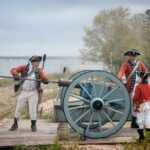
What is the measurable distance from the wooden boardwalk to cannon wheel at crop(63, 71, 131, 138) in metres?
0.20

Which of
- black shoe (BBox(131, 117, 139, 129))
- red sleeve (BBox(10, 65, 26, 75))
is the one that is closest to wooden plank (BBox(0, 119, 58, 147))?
red sleeve (BBox(10, 65, 26, 75))

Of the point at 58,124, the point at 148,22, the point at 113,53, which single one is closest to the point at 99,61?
the point at 113,53

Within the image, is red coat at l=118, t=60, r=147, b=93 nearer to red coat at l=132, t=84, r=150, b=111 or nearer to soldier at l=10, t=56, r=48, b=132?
red coat at l=132, t=84, r=150, b=111

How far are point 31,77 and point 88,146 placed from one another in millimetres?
1889

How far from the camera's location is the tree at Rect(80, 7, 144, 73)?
5447cm

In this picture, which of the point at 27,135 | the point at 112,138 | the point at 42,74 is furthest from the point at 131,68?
the point at 27,135

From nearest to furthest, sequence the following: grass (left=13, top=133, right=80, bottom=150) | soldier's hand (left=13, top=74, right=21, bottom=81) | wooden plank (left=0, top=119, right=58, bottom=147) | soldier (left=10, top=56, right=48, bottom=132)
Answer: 1. grass (left=13, top=133, right=80, bottom=150)
2. wooden plank (left=0, top=119, right=58, bottom=147)
3. soldier's hand (left=13, top=74, right=21, bottom=81)
4. soldier (left=10, top=56, right=48, bottom=132)

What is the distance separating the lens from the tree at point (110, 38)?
54.5 meters

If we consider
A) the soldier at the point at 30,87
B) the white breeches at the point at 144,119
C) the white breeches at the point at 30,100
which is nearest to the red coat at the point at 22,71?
the soldier at the point at 30,87

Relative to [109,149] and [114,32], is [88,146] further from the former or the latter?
[114,32]

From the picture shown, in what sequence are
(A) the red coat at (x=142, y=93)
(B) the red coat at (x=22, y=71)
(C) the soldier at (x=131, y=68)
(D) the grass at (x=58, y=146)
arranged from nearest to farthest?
(D) the grass at (x=58, y=146) → (A) the red coat at (x=142, y=93) → (B) the red coat at (x=22, y=71) → (C) the soldier at (x=131, y=68)

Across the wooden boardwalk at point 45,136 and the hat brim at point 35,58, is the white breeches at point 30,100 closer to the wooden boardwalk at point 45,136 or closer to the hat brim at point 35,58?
the wooden boardwalk at point 45,136

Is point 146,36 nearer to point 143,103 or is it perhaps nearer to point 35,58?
point 35,58

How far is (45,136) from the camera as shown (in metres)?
9.80
